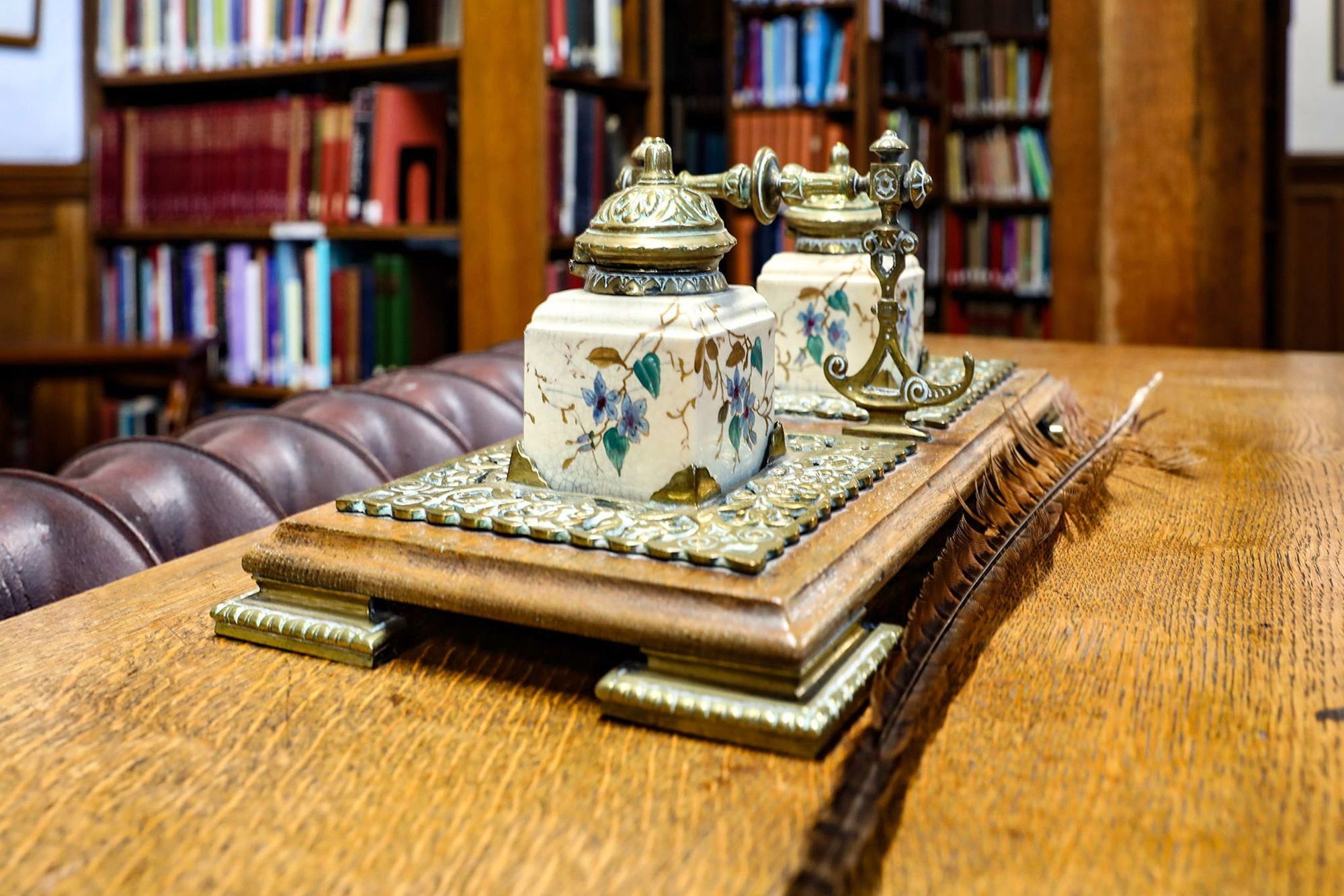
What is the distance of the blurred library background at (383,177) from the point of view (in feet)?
7.68

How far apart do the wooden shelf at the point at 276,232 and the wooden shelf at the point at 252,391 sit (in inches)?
14.4

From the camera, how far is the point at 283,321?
305 cm

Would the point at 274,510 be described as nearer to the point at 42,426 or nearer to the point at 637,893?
the point at 637,893

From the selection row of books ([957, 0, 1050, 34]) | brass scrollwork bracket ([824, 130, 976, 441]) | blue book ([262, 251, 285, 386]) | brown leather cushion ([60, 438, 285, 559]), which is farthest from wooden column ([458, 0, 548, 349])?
row of books ([957, 0, 1050, 34])

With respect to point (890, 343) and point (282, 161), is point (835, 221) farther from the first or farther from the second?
point (282, 161)

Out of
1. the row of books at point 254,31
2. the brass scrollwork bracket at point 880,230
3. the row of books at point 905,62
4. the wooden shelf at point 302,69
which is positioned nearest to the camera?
the brass scrollwork bracket at point 880,230

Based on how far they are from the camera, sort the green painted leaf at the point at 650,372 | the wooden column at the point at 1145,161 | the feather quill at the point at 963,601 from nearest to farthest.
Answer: the feather quill at the point at 963,601
the green painted leaf at the point at 650,372
the wooden column at the point at 1145,161

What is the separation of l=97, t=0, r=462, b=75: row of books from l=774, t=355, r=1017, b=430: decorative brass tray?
6.17 feet

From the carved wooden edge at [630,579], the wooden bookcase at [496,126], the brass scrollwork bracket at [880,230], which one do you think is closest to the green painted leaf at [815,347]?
the brass scrollwork bracket at [880,230]

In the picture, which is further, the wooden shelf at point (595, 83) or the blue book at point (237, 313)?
the blue book at point (237, 313)

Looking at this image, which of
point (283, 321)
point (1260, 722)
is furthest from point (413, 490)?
point (283, 321)

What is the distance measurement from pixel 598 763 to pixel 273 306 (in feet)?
8.94

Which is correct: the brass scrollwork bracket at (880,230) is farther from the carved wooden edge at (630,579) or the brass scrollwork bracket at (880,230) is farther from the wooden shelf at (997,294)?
the wooden shelf at (997,294)

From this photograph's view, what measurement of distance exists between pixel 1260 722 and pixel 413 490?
47cm
